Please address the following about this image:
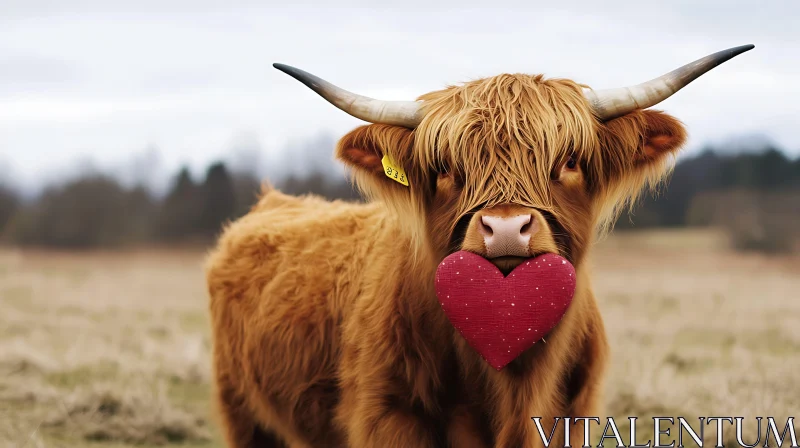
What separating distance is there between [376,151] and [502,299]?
3.14 feet

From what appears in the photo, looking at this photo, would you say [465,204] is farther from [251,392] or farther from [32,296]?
[32,296]

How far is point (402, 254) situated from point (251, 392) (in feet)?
5.37

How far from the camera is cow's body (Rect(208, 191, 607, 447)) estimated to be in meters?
3.36

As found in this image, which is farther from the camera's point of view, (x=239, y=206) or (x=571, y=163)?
(x=239, y=206)

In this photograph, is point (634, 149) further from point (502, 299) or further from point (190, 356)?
point (190, 356)

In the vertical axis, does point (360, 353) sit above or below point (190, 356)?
above

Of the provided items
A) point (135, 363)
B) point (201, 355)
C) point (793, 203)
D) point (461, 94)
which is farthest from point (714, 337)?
point (793, 203)

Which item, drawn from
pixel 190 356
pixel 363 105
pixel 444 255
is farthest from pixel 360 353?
pixel 190 356

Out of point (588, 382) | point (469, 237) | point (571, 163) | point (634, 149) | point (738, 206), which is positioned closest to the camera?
point (469, 237)

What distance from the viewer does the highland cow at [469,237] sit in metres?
3.01

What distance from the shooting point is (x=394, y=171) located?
133 inches

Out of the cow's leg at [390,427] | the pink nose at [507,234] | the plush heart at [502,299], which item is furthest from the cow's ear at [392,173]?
the cow's leg at [390,427]

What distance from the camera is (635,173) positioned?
11.0ft

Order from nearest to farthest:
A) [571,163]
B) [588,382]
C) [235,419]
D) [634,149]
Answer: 1. [571,163]
2. [634,149]
3. [588,382]
4. [235,419]
